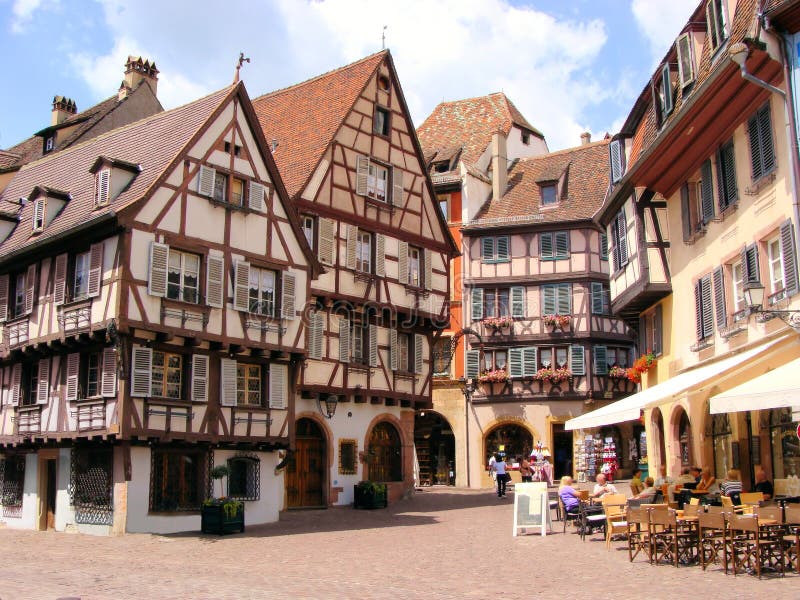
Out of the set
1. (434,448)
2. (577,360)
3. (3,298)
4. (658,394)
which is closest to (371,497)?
(3,298)

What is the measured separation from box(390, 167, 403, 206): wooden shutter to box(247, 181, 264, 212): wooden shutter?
6688 mm

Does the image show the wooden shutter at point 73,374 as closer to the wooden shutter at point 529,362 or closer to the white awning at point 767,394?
the white awning at point 767,394

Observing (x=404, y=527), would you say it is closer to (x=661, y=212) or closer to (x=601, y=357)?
(x=661, y=212)

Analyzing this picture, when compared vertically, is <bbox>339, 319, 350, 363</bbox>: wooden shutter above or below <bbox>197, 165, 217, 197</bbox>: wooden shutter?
below

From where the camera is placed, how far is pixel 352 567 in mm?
14727

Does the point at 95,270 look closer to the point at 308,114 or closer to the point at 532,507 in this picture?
the point at 532,507

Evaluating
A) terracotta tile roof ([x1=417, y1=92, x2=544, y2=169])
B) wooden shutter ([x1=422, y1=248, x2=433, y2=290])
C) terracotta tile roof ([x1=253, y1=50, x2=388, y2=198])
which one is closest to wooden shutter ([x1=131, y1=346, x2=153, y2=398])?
terracotta tile roof ([x1=253, y1=50, x2=388, y2=198])

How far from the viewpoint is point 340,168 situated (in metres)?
28.8

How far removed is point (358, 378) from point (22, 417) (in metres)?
9.44

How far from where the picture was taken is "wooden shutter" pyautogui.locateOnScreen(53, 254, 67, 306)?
22797mm

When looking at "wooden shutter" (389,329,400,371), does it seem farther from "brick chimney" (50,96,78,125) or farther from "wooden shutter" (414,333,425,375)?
"brick chimney" (50,96,78,125)

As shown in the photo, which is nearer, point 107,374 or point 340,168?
point 107,374

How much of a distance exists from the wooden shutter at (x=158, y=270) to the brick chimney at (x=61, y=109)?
25024 millimetres

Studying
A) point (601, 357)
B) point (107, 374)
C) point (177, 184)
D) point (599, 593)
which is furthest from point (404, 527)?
point (601, 357)
